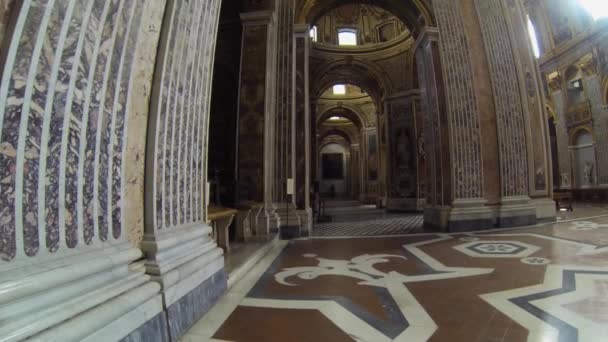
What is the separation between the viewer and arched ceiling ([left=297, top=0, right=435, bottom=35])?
7645 mm

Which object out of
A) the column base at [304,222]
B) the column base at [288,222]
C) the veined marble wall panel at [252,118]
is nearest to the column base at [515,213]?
the column base at [304,222]

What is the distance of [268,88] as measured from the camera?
5.28 metres

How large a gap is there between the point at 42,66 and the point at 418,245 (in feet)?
16.7

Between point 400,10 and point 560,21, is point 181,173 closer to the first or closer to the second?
point 400,10

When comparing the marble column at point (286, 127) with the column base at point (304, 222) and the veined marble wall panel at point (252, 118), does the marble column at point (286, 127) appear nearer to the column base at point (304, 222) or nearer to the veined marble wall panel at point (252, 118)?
the column base at point (304, 222)

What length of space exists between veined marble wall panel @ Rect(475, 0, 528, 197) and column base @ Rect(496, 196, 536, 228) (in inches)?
6.8

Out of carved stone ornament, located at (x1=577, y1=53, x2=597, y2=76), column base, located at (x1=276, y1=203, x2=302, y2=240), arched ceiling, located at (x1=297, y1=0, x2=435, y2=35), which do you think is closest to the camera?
column base, located at (x1=276, y1=203, x2=302, y2=240)

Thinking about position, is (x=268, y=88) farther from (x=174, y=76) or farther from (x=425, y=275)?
(x=425, y=275)

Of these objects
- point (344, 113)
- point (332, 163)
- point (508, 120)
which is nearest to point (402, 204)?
point (508, 120)

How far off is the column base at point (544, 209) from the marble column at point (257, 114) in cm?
678

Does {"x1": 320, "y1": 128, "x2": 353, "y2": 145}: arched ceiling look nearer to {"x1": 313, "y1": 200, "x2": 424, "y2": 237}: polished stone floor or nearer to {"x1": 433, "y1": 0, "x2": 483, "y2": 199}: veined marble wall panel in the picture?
{"x1": 313, "y1": 200, "x2": 424, "y2": 237}: polished stone floor

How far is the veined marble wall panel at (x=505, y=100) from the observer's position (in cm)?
714

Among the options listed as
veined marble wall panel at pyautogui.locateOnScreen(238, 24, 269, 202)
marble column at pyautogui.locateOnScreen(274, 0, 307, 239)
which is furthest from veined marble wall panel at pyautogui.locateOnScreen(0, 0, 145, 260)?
marble column at pyautogui.locateOnScreen(274, 0, 307, 239)

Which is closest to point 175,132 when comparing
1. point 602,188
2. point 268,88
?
point 268,88
